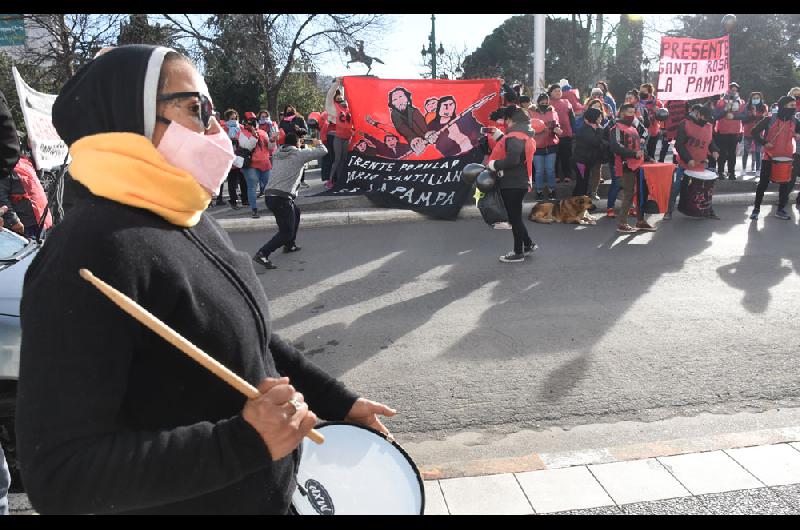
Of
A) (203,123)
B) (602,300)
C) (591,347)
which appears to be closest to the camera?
(203,123)

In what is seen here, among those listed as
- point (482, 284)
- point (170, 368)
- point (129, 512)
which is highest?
point (170, 368)

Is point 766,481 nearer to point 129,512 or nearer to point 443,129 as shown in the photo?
point 129,512

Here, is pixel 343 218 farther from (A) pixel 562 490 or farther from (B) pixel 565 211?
(A) pixel 562 490

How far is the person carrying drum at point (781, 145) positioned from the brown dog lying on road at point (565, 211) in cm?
263

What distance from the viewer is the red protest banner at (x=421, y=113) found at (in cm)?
1108

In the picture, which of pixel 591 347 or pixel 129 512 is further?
pixel 591 347

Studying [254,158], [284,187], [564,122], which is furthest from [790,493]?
[254,158]

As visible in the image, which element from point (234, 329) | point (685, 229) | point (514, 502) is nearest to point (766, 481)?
point (514, 502)

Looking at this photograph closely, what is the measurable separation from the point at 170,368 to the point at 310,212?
34.6 feet

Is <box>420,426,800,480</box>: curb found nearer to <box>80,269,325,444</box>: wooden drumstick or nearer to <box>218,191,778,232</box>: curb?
<box>80,269,325,444</box>: wooden drumstick

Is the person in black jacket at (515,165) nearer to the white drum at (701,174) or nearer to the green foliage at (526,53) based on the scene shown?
the white drum at (701,174)

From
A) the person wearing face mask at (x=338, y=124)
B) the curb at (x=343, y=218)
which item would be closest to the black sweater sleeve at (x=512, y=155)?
the curb at (x=343, y=218)

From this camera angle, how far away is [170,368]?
118 cm

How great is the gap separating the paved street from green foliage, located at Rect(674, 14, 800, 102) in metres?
23.2
